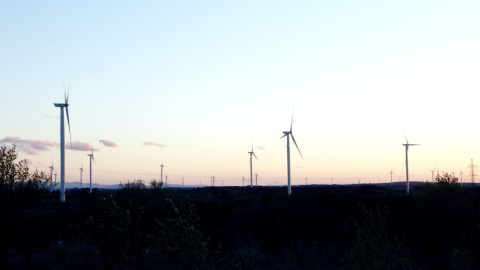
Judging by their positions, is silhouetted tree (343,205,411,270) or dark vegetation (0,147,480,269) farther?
dark vegetation (0,147,480,269)

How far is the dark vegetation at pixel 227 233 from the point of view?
114 feet

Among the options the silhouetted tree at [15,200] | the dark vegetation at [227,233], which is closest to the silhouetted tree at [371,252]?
the dark vegetation at [227,233]

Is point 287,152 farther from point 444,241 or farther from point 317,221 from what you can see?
point 444,241

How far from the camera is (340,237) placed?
55719mm

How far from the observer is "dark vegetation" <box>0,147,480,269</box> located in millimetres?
34719

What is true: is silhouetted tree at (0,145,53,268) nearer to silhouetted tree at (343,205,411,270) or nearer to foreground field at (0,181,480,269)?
foreground field at (0,181,480,269)

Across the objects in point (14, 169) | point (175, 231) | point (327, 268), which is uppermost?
point (14, 169)

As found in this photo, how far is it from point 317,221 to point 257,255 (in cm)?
886

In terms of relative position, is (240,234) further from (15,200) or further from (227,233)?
(15,200)

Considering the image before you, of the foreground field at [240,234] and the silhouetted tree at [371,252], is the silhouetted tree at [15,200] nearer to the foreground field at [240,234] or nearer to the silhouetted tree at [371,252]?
the foreground field at [240,234]

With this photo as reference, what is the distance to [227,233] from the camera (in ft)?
179

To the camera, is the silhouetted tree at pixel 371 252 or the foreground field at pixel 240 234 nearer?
the silhouetted tree at pixel 371 252

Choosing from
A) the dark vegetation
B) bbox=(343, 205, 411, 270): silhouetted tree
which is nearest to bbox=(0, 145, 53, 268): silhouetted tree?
the dark vegetation

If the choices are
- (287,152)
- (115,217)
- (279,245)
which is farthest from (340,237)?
(287,152)
